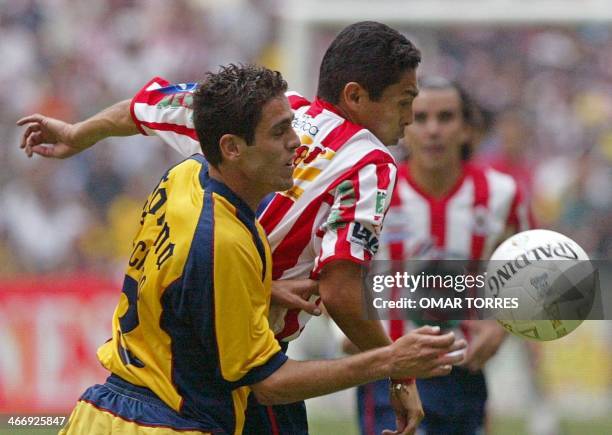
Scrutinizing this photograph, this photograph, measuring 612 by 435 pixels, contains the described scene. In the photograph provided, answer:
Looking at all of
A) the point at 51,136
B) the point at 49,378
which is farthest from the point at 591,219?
the point at 51,136

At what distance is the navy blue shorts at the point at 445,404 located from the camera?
6.07m

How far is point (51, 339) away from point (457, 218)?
4.20 meters

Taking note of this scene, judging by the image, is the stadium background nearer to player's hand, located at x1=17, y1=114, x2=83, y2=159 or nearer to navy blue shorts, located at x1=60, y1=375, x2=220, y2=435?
player's hand, located at x1=17, y1=114, x2=83, y2=159

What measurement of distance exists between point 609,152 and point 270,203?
8929mm

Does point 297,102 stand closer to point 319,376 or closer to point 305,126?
point 305,126

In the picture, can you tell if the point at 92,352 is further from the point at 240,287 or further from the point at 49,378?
the point at 240,287

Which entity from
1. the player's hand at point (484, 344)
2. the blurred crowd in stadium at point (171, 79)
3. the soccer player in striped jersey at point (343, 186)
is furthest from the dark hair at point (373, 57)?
the blurred crowd in stadium at point (171, 79)

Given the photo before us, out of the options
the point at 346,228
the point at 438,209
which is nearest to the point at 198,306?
the point at 346,228

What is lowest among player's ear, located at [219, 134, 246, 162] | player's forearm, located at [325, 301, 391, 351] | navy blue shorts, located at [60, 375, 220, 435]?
navy blue shorts, located at [60, 375, 220, 435]

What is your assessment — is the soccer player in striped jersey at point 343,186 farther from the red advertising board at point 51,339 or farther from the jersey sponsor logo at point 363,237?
the red advertising board at point 51,339

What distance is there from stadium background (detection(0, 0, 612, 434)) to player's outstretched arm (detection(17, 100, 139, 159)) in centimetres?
443

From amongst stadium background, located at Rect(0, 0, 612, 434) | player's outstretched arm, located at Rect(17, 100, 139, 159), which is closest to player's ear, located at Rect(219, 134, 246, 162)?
player's outstretched arm, located at Rect(17, 100, 139, 159)

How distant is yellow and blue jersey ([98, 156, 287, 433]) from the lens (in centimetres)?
379

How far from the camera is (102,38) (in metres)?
13.8
